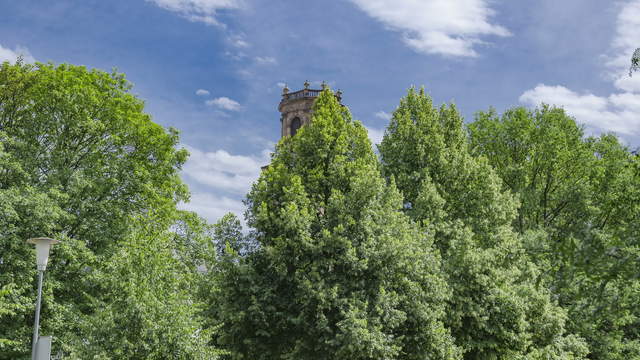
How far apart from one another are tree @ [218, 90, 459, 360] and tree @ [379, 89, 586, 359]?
73.5 inches

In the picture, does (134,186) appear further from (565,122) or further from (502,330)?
(565,122)

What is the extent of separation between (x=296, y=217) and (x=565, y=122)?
24299 mm

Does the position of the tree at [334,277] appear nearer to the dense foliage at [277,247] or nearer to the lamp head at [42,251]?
the dense foliage at [277,247]

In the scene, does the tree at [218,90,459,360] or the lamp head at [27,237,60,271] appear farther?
the tree at [218,90,459,360]

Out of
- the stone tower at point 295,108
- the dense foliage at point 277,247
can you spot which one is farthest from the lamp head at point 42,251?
the stone tower at point 295,108

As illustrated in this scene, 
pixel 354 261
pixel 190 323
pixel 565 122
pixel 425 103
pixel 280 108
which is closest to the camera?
pixel 190 323

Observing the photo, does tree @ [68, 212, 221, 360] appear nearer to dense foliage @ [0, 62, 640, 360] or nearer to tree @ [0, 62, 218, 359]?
dense foliage @ [0, 62, 640, 360]

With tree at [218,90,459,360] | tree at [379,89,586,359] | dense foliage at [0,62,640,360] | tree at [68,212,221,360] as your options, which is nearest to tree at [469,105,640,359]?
dense foliage at [0,62,640,360]

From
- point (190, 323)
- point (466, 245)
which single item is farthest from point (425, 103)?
point (190, 323)

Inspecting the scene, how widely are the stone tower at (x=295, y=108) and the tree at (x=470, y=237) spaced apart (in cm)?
4180

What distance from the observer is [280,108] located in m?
74.0

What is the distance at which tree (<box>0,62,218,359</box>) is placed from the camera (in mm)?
24234

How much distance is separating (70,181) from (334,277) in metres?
13.0

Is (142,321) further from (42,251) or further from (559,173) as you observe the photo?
(559,173)
